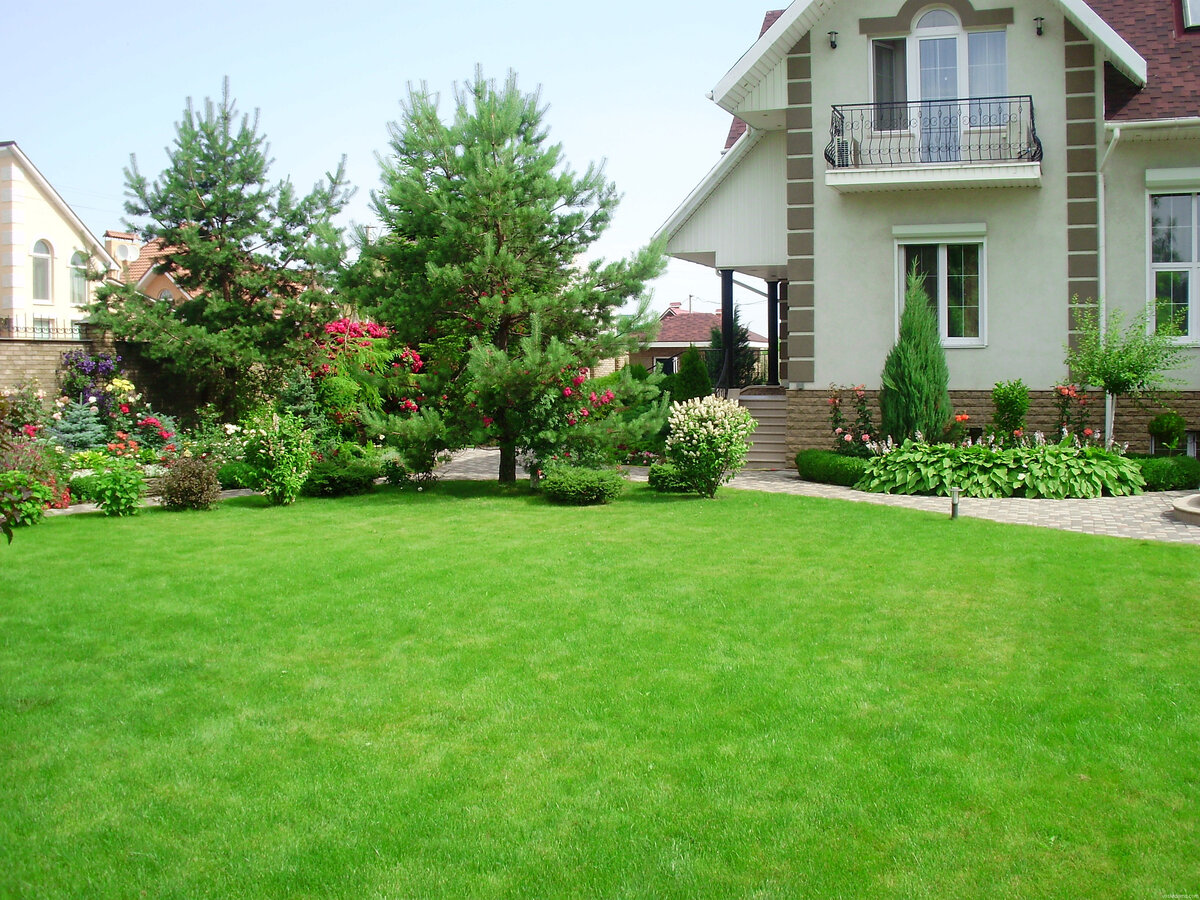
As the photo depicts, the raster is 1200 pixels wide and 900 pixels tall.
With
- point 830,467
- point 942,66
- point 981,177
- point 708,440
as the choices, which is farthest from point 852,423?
point 942,66

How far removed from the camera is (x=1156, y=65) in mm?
15789

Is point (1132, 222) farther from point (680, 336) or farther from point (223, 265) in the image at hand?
point (680, 336)

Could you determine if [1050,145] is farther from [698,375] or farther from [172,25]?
[172,25]

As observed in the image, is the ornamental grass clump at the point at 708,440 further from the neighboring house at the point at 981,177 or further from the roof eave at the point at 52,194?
the roof eave at the point at 52,194

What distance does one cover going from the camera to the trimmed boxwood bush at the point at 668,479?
13883 mm

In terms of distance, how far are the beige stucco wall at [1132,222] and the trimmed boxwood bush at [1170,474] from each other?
6.54ft

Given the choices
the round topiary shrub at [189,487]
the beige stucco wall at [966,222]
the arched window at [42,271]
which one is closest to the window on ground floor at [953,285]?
the beige stucco wall at [966,222]

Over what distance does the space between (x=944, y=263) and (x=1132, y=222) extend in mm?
2851

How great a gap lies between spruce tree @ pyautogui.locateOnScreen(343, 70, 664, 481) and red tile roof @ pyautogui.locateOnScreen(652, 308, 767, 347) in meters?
24.6

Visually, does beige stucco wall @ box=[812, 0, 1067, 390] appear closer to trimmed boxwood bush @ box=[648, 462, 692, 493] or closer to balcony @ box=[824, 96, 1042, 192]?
balcony @ box=[824, 96, 1042, 192]

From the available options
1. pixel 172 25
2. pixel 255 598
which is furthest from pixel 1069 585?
pixel 172 25

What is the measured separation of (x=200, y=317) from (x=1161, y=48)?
17.3m

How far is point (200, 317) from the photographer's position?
18.8m

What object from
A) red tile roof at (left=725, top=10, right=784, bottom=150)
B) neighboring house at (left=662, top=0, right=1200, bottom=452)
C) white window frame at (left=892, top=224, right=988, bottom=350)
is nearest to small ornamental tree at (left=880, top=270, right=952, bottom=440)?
white window frame at (left=892, top=224, right=988, bottom=350)
